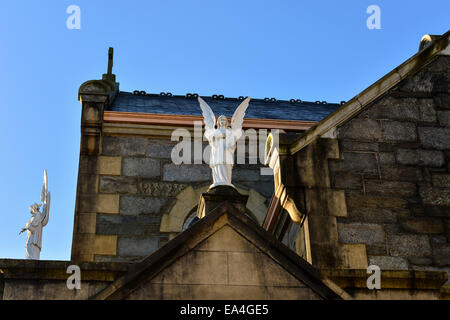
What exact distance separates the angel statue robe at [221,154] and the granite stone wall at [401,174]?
A: 4.57 feet

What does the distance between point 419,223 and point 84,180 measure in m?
6.76

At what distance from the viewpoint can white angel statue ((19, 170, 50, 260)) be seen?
1380cm

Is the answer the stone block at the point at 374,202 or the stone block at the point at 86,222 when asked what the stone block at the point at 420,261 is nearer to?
the stone block at the point at 374,202

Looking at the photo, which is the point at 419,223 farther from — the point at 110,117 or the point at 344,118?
the point at 110,117

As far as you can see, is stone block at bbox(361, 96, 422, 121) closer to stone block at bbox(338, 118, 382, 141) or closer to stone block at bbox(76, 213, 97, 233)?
stone block at bbox(338, 118, 382, 141)

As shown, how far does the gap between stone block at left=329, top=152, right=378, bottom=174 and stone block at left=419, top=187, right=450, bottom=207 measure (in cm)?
71

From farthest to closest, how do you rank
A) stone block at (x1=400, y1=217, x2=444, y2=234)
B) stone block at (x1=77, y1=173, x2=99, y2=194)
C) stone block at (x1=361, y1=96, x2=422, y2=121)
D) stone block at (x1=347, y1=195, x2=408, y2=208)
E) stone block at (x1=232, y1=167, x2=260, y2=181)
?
stone block at (x1=232, y1=167, x2=260, y2=181)
stone block at (x1=77, y1=173, x2=99, y2=194)
stone block at (x1=361, y1=96, x2=422, y2=121)
stone block at (x1=347, y1=195, x2=408, y2=208)
stone block at (x1=400, y1=217, x2=444, y2=234)

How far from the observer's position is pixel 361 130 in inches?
392

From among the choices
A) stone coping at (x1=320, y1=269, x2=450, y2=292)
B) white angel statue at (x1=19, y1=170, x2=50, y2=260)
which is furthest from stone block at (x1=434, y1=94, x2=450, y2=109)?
white angel statue at (x1=19, y1=170, x2=50, y2=260)

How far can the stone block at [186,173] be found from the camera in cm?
1392

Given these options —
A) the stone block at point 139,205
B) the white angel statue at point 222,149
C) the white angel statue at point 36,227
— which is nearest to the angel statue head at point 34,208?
the white angel statue at point 36,227

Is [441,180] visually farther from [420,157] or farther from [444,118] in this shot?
[444,118]

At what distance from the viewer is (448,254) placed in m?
9.11
